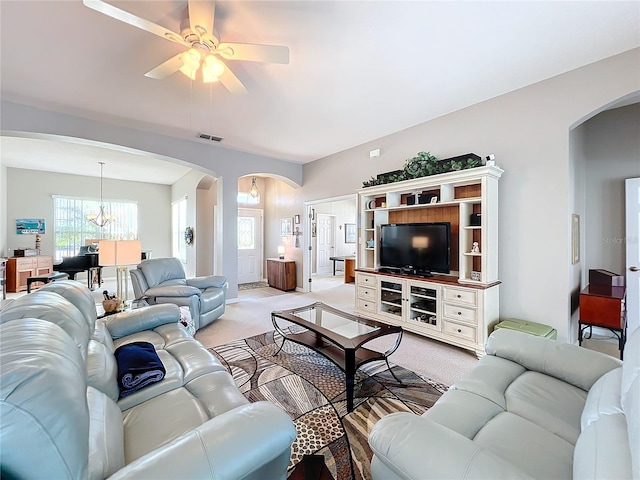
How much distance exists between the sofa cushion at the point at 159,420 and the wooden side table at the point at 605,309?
12.8 feet

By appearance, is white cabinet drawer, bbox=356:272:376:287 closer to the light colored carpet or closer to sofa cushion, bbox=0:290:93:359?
the light colored carpet

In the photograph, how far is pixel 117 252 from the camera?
2.98 meters

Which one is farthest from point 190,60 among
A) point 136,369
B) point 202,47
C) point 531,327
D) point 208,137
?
point 531,327

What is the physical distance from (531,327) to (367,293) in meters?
1.98

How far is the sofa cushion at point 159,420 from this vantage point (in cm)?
115

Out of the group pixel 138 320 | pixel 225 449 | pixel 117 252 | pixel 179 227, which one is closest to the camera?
pixel 225 449

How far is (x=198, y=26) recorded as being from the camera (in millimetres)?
1940

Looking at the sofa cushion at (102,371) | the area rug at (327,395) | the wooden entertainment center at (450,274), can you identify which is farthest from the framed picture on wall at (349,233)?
the sofa cushion at (102,371)

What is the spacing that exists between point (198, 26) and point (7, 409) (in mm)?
2298

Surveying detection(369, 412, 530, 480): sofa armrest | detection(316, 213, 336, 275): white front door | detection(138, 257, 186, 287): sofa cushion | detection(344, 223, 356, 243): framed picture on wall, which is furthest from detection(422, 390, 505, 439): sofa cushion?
detection(344, 223, 356, 243): framed picture on wall

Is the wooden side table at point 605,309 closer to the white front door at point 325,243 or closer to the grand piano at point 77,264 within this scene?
the white front door at point 325,243

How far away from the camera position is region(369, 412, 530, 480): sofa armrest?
84cm

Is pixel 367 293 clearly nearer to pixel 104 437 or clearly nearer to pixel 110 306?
pixel 110 306

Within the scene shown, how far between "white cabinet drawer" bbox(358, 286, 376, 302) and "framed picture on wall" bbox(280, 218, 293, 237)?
3076 mm
